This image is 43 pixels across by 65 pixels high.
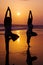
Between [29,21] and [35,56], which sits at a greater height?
[29,21]

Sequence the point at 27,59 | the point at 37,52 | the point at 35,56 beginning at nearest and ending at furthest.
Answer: the point at 27,59
the point at 35,56
the point at 37,52

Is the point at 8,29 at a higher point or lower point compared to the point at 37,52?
higher

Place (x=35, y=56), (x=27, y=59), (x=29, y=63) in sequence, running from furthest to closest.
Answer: (x=35, y=56)
(x=27, y=59)
(x=29, y=63)

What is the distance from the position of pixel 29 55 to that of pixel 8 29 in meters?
2.01

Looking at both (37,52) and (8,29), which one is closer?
(8,29)

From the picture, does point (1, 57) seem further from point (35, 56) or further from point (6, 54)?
point (35, 56)

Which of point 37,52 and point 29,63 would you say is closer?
point 29,63

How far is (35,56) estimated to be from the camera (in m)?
12.5

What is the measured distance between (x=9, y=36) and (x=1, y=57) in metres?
1.29

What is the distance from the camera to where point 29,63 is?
1084 centimetres

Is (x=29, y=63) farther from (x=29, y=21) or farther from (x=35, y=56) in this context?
(x=29, y=21)

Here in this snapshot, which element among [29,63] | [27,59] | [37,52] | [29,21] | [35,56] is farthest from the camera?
[29,21]

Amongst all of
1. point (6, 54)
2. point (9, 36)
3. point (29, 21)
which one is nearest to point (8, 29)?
point (9, 36)

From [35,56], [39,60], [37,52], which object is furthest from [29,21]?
[39,60]
